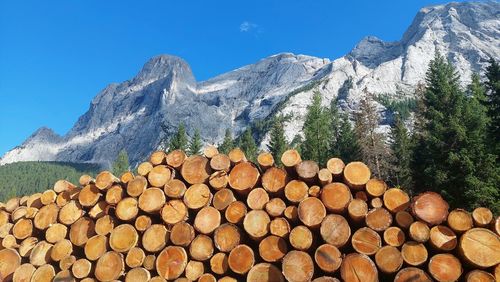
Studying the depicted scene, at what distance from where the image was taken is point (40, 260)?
7125 millimetres

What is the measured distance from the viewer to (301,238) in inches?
237

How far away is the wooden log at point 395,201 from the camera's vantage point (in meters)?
5.96

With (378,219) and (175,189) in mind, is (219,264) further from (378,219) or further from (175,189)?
(378,219)

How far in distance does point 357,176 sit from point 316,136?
3456 cm

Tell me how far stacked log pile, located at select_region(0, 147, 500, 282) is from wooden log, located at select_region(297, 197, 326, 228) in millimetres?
16

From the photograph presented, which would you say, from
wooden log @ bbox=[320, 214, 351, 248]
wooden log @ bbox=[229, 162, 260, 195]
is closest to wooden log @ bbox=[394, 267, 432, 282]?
wooden log @ bbox=[320, 214, 351, 248]

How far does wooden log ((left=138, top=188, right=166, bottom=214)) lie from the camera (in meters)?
6.85

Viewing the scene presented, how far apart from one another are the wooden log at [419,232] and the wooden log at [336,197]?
1.00 metres

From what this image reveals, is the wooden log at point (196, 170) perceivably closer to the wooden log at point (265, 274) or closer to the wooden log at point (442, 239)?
the wooden log at point (265, 274)

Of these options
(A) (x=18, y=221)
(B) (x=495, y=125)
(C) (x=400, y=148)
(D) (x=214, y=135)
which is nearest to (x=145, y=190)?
(A) (x=18, y=221)

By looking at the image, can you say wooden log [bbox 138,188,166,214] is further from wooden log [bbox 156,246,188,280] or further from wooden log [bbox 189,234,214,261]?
wooden log [bbox 189,234,214,261]

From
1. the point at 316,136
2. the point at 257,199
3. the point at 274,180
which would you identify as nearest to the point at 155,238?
the point at 257,199

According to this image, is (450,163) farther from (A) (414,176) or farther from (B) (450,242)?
(B) (450,242)

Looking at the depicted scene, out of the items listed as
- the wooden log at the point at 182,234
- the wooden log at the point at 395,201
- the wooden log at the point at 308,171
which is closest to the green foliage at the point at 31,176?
Result: the wooden log at the point at 182,234
